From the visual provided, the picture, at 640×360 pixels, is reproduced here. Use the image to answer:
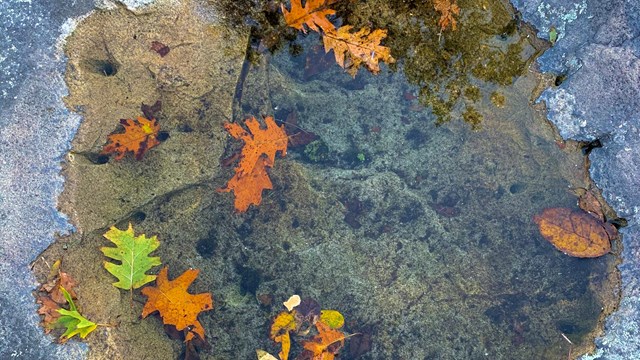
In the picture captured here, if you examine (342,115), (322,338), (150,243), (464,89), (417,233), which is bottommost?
(322,338)

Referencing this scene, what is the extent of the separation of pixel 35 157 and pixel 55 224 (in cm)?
31

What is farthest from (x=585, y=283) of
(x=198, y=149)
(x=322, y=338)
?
(x=198, y=149)

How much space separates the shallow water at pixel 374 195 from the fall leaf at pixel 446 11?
0.06m

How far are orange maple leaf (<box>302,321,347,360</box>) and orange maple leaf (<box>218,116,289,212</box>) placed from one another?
0.75 meters

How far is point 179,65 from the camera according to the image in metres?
A: 2.36

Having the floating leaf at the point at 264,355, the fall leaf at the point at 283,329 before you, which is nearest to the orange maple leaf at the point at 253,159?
the fall leaf at the point at 283,329

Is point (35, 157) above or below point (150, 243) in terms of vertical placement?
above

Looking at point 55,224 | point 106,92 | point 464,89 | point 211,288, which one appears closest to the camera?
point 55,224

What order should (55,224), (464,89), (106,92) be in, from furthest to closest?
(464,89) → (106,92) → (55,224)

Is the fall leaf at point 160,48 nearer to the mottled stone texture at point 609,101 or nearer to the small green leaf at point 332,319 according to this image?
the small green leaf at point 332,319

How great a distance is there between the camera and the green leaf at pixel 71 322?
2.04 m

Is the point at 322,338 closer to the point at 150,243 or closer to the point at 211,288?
the point at 211,288

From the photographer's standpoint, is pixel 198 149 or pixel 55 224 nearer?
pixel 55 224

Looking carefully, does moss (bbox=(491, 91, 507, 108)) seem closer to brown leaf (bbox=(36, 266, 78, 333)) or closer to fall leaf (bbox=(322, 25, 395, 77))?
fall leaf (bbox=(322, 25, 395, 77))
